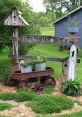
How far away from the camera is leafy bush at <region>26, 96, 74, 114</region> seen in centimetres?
927

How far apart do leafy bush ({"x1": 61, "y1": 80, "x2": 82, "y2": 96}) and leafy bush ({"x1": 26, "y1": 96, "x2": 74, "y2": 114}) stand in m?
0.81

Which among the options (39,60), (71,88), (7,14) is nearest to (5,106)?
(71,88)

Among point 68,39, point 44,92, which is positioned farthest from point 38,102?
point 68,39

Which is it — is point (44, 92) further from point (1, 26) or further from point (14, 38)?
point (1, 26)

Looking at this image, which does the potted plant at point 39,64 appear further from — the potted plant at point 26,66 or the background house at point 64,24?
the background house at point 64,24

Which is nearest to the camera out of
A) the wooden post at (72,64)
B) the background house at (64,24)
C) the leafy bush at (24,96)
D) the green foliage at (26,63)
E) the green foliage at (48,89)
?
the leafy bush at (24,96)

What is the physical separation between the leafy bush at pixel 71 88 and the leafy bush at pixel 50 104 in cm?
81

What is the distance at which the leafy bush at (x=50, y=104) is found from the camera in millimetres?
9273

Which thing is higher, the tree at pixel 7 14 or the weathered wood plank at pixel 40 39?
the tree at pixel 7 14

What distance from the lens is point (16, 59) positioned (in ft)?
41.2

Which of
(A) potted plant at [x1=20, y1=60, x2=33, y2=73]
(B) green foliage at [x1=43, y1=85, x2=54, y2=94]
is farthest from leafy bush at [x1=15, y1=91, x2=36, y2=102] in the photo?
(A) potted plant at [x1=20, y1=60, x2=33, y2=73]

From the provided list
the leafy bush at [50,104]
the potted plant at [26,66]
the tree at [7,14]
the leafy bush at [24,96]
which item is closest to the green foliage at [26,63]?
the potted plant at [26,66]

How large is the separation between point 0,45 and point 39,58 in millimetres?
3406

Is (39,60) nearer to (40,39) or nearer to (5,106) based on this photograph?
(40,39)
